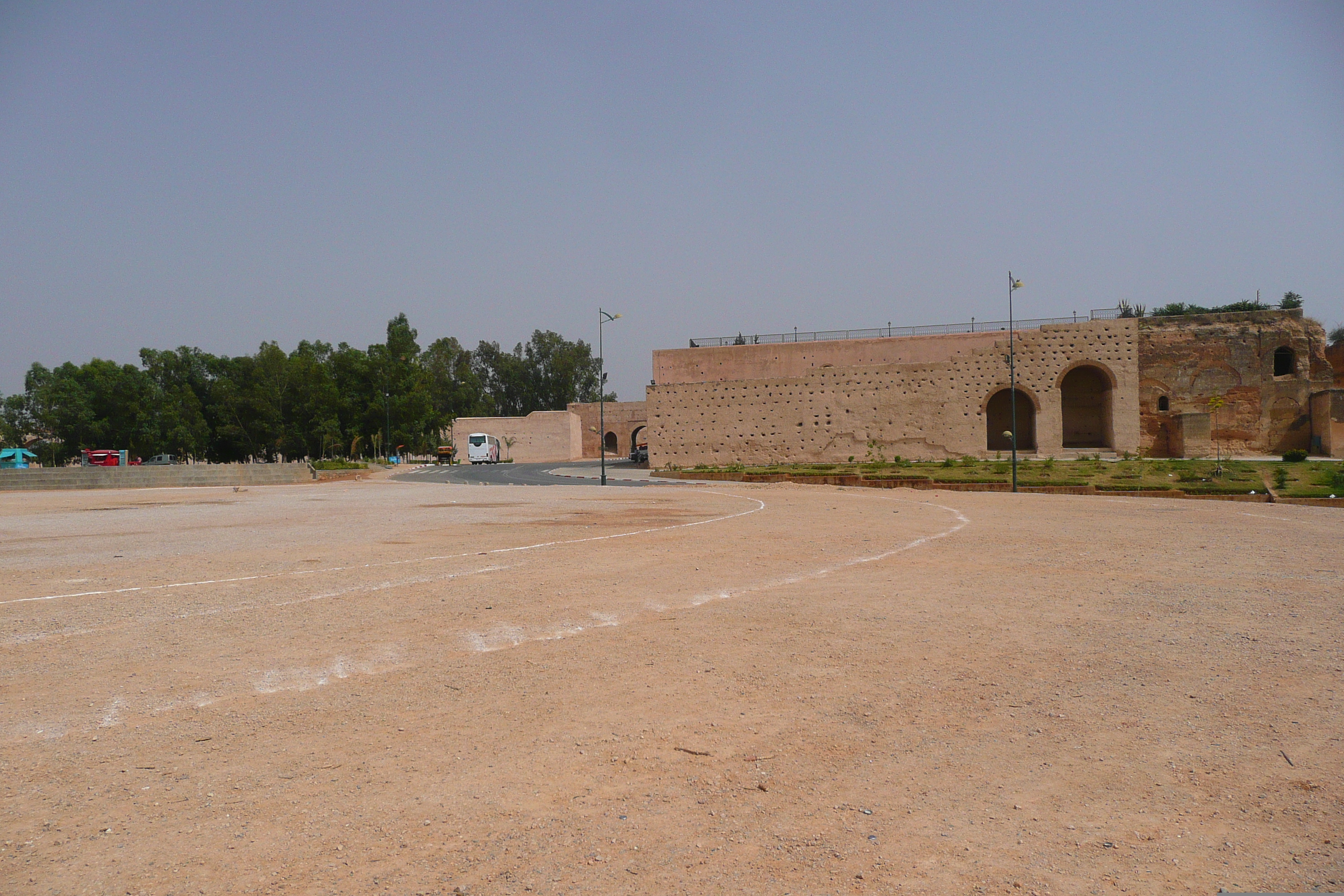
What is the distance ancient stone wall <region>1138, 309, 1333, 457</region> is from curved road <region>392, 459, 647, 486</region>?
1118 inches

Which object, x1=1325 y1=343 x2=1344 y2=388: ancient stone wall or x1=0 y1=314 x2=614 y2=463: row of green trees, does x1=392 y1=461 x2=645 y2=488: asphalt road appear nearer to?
x1=0 y1=314 x2=614 y2=463: row of green trees

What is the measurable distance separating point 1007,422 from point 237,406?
192 ft

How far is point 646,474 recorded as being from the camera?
44625mm

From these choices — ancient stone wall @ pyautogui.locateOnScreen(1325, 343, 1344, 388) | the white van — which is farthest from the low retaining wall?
ancient stone wall @ pyautogui.locateOnScreen(1325, 343, 1344, 388)

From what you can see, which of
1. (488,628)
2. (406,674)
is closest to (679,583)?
(488,628)

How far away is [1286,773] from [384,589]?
312 inches

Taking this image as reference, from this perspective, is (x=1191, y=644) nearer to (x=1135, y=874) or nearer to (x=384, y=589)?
(x=1135, y=874)

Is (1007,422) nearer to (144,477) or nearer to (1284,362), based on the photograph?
(1284,362)

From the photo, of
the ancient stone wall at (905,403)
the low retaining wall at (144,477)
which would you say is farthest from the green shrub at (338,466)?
the ancient stone wall at (905,403)

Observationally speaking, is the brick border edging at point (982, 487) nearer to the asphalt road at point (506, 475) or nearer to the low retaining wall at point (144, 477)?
the asphalt road at point (506, 475)

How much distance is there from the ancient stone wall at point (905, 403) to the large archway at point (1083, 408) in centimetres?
7

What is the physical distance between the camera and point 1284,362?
44.0 m

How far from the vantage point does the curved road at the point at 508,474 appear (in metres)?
37.8

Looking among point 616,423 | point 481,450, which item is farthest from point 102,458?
point 616,423
